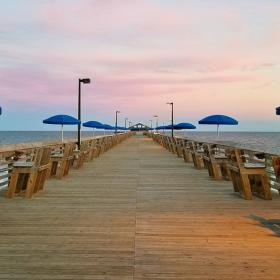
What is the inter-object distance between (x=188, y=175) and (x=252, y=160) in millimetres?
2574

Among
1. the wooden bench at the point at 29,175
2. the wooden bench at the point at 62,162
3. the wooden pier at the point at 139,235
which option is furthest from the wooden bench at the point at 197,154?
the wooden bench at the point at 29,175

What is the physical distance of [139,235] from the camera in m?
5.51

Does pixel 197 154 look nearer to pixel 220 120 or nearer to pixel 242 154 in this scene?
pixel 220 120

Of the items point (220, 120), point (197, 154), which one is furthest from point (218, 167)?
point (220, 120)

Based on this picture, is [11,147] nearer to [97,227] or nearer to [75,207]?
[75,207]

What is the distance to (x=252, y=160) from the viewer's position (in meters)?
10.6

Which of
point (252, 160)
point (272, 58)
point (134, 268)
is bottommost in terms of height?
point (134, 268)

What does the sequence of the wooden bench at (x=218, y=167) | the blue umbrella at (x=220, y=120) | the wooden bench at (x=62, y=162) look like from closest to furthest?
the wooden bench at (x=218, y=167)
the wooden bench at (x=62, y=162)
the blue umbrella at (x=220, y=120)

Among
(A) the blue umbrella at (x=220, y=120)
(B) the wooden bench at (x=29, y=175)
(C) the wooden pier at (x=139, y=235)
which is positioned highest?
(A) the blue umbrella at (x=220, y=120)

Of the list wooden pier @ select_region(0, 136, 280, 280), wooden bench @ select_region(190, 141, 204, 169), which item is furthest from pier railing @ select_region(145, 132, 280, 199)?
wooden pier @ select_region(0, 136, 280, 280)

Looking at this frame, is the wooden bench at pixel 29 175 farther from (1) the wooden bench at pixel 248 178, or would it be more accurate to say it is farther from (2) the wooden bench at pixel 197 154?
(2) the wooden bench at pixel 197 154

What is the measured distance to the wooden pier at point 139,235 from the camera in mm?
4184

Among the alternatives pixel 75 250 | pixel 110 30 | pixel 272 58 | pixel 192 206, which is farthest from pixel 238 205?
pixel 272 58

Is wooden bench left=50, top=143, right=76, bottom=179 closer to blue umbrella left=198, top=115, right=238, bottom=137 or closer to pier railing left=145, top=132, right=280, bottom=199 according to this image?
pier railing left=145, top=132, right=280, bottom=199
